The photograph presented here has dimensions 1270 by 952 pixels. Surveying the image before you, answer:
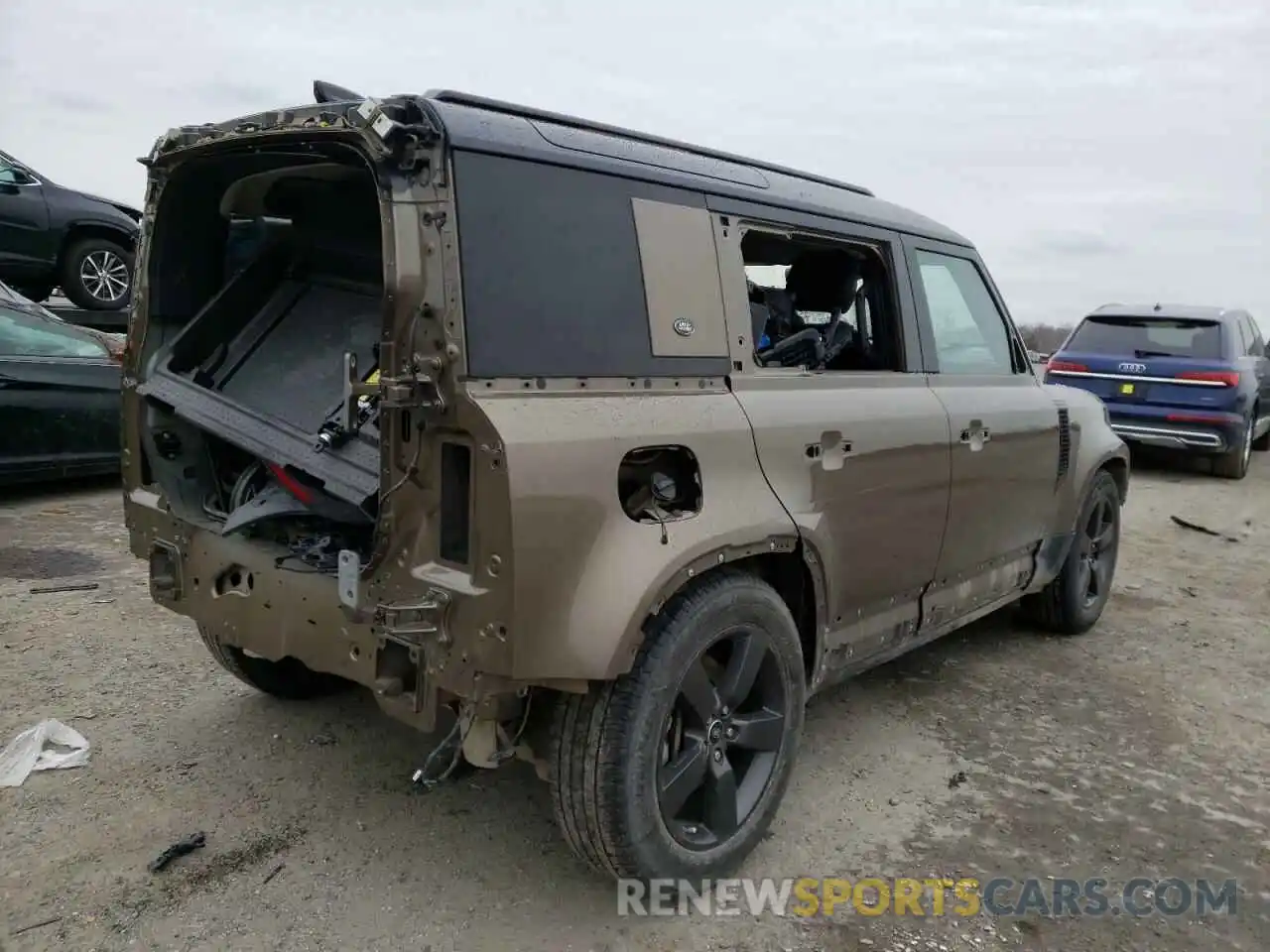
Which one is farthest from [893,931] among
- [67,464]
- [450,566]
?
[67,464]

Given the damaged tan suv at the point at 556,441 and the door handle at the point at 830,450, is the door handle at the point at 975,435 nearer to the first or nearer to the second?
the damaged tan suv at the point at 556,441

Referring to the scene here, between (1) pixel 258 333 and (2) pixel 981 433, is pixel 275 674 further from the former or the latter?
(2) pixel 981 433

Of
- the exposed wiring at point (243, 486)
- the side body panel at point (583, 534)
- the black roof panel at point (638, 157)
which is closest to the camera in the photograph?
the side body panel at point (583, 534)

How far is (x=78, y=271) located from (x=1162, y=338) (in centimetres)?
1111

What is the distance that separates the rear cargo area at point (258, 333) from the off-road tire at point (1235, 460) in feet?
32.9

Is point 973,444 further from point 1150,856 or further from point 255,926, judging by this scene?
point 255,926

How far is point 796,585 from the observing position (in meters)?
3.09

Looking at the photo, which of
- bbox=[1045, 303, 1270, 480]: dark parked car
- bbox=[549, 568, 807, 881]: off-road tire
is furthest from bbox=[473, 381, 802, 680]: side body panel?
bbox=[1045, 303, 1270, 480]: dark parked car

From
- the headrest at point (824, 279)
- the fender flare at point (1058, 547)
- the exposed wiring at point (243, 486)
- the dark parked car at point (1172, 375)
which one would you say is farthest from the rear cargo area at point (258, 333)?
the dark parked car at point (1172, 375)

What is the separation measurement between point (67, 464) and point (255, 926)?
5.58 meters

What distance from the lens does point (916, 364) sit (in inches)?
146

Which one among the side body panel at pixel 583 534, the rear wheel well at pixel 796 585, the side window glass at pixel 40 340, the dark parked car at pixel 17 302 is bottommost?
the rear wheel well at pixel 796 585

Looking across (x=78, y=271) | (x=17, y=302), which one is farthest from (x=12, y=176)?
(x=17, y=302)

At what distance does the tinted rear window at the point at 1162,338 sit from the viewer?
1025cm
